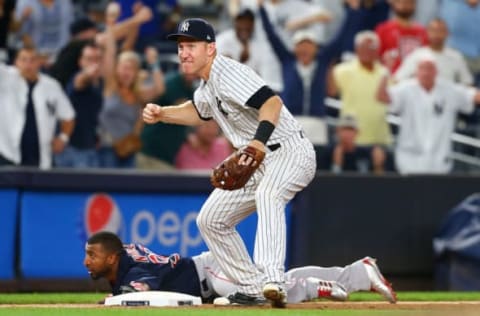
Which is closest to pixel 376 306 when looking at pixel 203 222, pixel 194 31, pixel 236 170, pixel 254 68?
pixel 203 222

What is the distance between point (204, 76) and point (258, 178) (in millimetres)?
722

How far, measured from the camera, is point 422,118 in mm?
14508

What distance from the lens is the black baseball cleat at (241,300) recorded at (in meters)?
8.44

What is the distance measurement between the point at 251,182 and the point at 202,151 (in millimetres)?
5539

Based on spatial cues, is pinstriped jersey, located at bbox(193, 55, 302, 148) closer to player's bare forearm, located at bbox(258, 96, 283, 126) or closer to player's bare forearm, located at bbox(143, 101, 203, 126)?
player's bare forearm, located at bbox(258, 96, 283, 126)

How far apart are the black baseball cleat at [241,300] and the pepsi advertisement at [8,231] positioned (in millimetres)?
4417

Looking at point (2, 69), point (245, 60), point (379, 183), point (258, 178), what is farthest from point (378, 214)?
point (258, 178)

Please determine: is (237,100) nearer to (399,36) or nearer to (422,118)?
(422,118)

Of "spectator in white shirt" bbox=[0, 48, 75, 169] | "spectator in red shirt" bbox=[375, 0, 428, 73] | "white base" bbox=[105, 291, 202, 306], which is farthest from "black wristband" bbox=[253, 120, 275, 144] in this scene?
"spectator in red shirt" bbox=[375, 0, 428, 73]

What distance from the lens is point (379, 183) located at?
13766mm

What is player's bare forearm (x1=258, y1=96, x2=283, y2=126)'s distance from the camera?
7.97 m

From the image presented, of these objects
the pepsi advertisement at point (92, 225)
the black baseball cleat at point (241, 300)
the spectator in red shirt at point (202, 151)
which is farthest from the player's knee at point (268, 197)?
the spectator in red shirt at point (202, 151)

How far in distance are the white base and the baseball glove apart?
770 millimetres

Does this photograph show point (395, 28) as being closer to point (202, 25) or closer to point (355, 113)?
point (355, 113)
